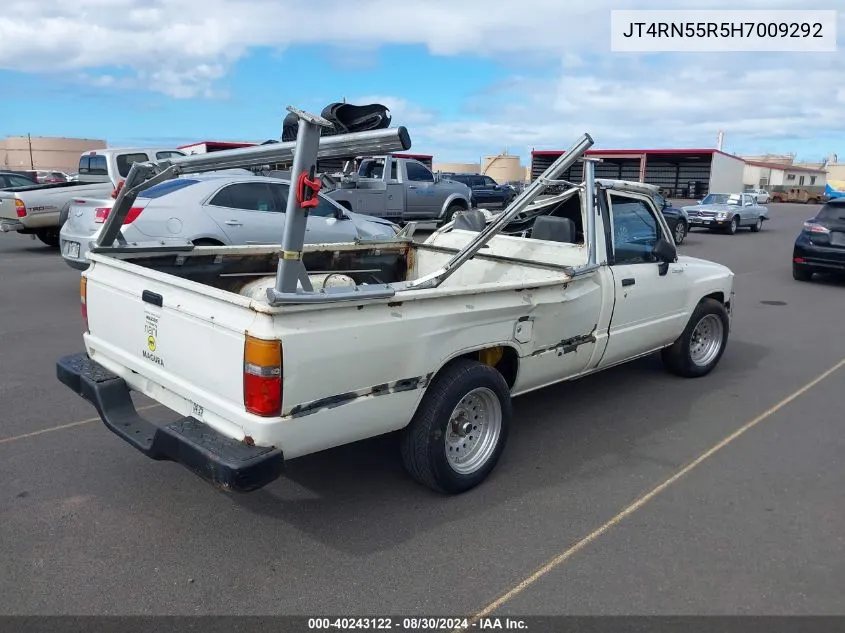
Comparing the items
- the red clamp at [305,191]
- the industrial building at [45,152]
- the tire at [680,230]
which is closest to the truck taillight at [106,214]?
the red clamp at [305,191]

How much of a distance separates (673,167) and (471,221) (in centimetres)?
4774

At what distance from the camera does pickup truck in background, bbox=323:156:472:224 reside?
18141 mm

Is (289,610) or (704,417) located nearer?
(289,610)

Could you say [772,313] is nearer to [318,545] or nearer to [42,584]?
[318,545]

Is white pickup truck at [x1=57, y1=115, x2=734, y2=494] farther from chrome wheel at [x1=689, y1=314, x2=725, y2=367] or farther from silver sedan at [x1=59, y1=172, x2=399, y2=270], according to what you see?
silver sedan at [x1=59, y1=172, x2=399, y2=270]

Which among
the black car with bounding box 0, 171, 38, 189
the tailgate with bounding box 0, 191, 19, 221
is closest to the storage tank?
the black car with bounding box 0, 171, 38, 189

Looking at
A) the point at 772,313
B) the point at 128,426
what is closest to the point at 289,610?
the point at 128,426

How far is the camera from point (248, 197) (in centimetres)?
955

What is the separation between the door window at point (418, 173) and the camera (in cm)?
1948

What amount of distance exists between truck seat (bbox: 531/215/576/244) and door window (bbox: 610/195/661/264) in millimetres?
334

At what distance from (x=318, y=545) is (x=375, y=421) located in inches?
26.9

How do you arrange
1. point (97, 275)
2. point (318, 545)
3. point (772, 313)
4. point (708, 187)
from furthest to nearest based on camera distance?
point (708, 187)
point (772, 313)
point (97, 275)
point (318, 545)

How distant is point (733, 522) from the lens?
12.5ft

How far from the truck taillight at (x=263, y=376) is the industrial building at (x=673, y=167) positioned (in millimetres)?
43858
